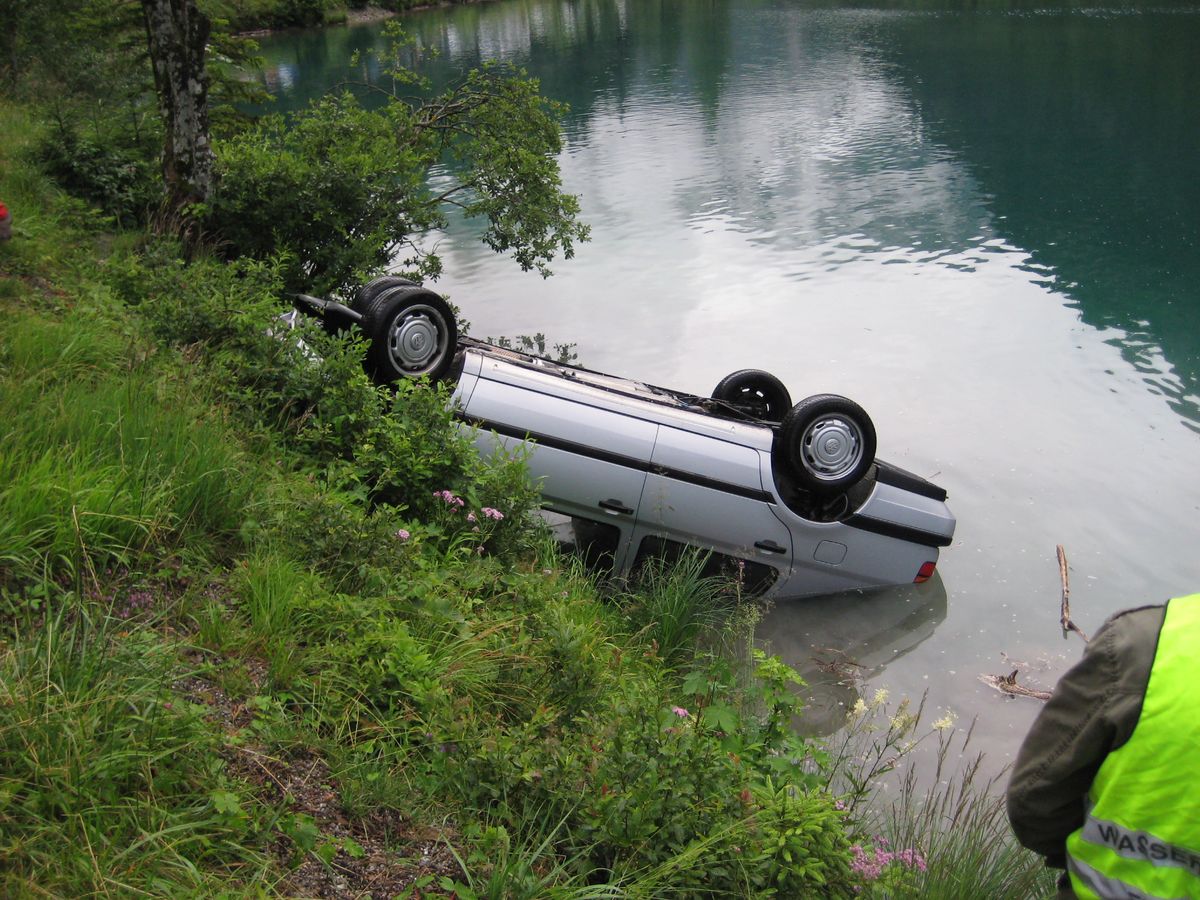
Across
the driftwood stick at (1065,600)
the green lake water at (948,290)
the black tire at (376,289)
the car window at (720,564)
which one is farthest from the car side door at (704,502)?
the driftwood stick at (1065,600)

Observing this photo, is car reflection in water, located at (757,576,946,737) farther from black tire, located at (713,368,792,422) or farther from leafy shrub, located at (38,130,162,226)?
leafy shrub, located at (38,130,162,226)

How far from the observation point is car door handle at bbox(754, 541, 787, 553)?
23.7 feet

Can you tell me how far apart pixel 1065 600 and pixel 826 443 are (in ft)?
9.76

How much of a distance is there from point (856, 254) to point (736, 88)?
1885 centimetres

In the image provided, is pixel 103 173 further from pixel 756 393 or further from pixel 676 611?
pixel 676 611

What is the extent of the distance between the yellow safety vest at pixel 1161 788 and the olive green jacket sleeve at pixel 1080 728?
3cm

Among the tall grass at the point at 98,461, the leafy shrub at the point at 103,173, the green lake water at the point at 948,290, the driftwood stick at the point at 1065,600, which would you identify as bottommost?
the driftwood stick at the point at 1065,600

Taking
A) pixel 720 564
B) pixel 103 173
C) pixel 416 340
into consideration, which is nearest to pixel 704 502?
pixel 720 564

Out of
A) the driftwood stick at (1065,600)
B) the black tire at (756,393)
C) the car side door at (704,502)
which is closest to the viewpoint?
the car side door at (704,502)

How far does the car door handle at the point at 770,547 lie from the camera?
722 cm

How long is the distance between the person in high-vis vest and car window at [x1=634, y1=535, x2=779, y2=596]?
439cm

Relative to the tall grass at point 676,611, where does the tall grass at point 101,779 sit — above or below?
above

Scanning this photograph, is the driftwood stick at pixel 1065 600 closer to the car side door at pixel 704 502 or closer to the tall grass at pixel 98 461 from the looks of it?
the car side door at pixel 704 502

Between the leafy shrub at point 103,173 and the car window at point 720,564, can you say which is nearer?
the car window at point 720,564
